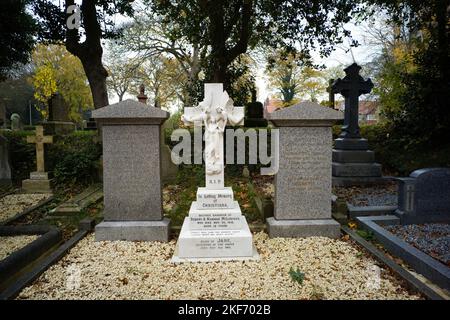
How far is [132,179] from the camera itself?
16.3 ft

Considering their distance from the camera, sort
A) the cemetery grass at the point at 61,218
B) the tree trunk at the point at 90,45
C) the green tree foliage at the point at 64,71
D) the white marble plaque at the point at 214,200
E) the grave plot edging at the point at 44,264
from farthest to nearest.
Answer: the green tree foliage at the point at 64,71 < the tree trunk at the point at 90,45 < the cemetery grass at the point at 61,218 < the white marble plaque at the point at 214,200 < the grave plot edging at the point at 44,264

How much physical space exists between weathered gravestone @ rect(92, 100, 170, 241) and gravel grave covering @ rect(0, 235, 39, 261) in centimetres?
117

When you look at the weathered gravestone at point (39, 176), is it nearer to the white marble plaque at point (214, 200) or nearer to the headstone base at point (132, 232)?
the headstone base at point (132, 232)

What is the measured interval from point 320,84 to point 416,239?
28.6 metres

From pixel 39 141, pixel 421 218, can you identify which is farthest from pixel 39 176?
pixel 421 218

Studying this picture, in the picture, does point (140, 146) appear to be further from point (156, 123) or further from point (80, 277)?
point (80, 277)

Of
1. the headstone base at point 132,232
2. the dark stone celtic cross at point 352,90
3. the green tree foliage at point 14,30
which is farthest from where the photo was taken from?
the green tree foliage at point 14,30

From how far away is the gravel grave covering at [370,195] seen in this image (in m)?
6.69

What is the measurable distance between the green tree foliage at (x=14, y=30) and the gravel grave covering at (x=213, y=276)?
10714 mm

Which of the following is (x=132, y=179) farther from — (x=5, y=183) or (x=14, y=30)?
(x=14, y=30)

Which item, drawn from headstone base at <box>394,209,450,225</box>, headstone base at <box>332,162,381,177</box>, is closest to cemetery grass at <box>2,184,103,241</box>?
headstone base at <box>394,209,450,225</box>

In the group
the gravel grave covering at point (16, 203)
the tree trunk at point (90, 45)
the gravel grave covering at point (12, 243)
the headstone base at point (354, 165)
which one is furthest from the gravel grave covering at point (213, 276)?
the tree trunk at point (90, 45)

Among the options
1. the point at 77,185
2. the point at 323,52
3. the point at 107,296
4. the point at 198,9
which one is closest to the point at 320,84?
the point at 323,52

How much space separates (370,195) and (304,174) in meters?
3.40
